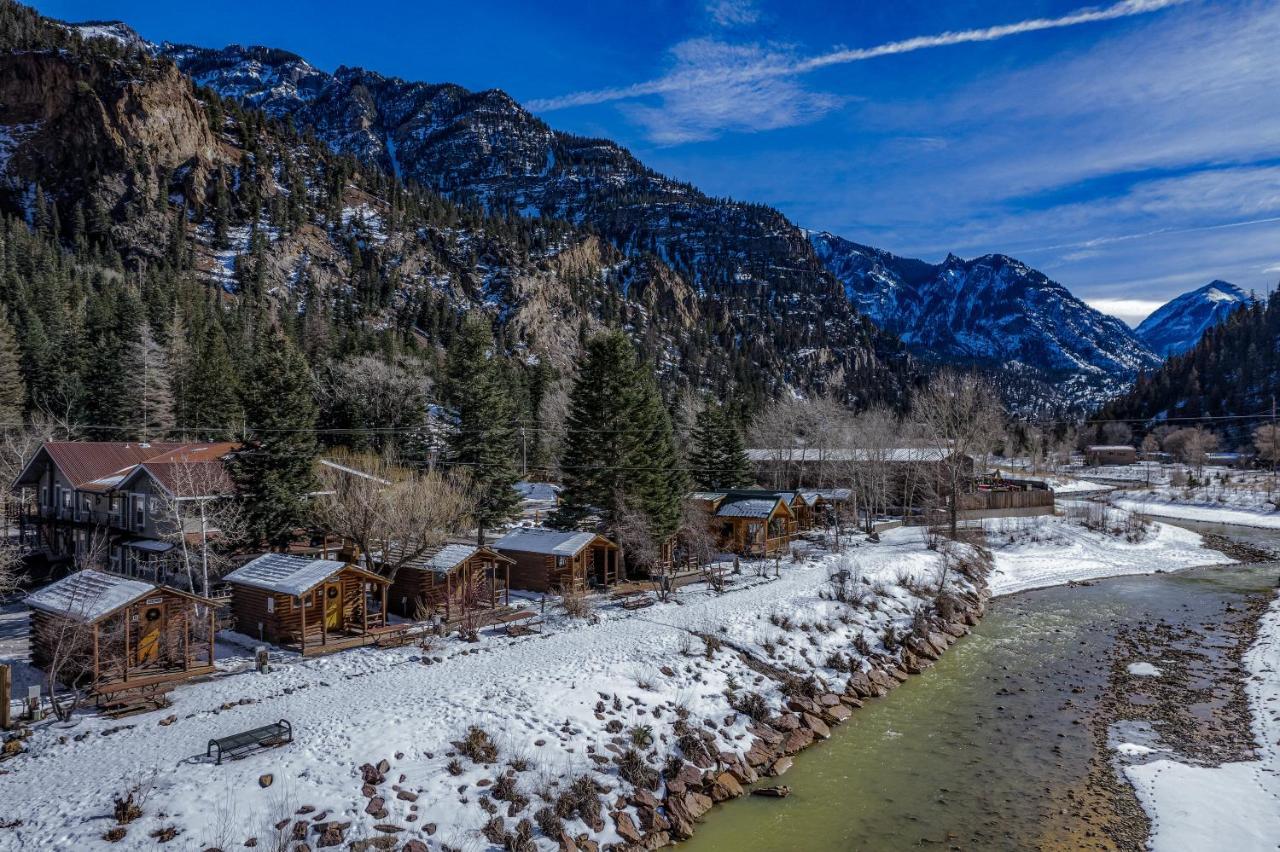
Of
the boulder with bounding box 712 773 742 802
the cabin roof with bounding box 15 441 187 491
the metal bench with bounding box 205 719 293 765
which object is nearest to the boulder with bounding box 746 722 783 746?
the boulder with bounding box 712 773 742 802

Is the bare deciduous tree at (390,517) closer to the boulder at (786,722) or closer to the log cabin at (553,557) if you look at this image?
the log cabin at (553,557)

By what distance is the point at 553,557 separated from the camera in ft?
102

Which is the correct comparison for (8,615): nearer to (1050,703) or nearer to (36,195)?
(1050,703)

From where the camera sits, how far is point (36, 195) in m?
107

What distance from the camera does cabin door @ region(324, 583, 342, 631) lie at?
78.0ft

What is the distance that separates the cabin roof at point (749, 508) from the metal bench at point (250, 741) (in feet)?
98.8

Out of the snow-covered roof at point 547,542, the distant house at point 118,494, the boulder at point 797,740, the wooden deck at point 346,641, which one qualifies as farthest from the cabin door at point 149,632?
the boulder at point 797,740

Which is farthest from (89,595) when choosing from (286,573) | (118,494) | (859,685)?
(859,685)

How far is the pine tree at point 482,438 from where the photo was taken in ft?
123

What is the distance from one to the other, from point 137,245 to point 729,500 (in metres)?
107

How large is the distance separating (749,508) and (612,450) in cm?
1251

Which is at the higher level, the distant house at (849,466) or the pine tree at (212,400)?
the pine tree at (212,400)

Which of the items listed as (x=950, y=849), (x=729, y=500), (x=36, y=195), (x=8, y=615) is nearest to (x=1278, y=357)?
(x=729, y=500)

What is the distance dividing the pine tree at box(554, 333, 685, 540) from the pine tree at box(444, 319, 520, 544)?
4.76 m
